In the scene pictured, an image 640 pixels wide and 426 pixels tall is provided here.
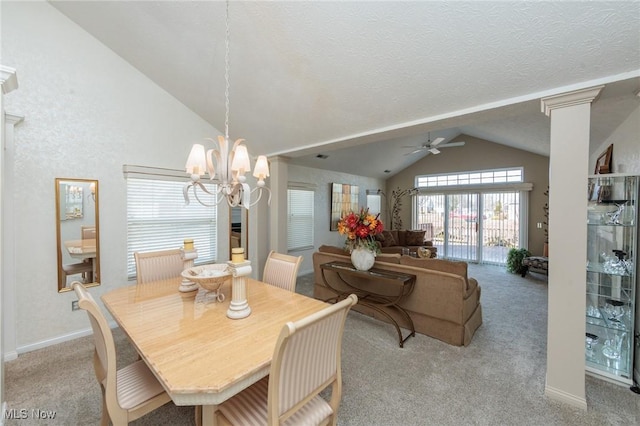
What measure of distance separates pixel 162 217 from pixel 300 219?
109 inches

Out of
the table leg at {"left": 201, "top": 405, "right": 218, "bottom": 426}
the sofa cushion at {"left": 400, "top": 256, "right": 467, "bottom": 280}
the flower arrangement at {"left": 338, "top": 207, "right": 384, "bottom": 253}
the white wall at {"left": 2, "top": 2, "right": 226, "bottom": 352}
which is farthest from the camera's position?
the flower arrangement at {"left": 338, "top": 207, "right": 384, "bottom": 253}

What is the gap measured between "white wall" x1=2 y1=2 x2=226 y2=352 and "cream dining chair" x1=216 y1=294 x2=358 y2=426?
2.85 m

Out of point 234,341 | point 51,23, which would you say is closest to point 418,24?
point 234,341

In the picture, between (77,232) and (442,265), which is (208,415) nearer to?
(442,265)

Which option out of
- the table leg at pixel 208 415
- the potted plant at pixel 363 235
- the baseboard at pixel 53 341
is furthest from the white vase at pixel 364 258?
the baseboard at pixel 53 341

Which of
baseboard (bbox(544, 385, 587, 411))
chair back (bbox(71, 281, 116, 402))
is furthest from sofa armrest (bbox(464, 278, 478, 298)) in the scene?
chair back (bbox(71, 281, 116, 402))

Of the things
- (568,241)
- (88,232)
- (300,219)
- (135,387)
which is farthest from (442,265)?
(88,232)

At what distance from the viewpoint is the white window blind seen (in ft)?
17.9

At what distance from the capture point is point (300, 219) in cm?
564

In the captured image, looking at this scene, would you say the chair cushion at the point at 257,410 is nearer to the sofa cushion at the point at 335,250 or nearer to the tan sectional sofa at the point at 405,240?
the sofa cushion at the point at 335,250

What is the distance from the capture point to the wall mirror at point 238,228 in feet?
14.0

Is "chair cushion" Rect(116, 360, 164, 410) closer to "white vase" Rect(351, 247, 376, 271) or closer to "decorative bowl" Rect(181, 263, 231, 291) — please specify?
"decorative bowl" Rect(181, 263, 231, 291)

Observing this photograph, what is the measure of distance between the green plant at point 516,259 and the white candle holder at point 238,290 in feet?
20.2

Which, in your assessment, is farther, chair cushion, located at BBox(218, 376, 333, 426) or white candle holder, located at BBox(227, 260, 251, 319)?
white candle holder, located at BBox(227, 260, 251, 319)
